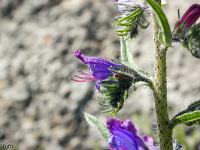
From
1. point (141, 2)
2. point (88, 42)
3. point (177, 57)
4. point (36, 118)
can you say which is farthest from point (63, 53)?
point (141, 2)

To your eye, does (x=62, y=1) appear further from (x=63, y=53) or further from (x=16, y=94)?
(x=16, y=94)

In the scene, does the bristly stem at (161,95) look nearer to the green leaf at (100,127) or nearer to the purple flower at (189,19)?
the purple flower at (189,19)

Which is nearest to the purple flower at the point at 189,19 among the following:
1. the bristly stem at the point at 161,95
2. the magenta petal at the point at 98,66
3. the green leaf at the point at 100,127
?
the bristly stem at the point at 161,95

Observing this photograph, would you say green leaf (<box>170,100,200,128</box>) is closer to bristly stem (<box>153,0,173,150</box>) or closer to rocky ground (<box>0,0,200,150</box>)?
bristly stem (<box>153,0,173,150</box>)

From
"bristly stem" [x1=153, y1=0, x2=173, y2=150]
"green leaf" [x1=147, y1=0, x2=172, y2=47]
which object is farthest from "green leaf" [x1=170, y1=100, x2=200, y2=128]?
"green leaf" [x1=147, y1=0, x2=172, y2=47]

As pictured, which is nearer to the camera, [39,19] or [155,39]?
[155,39]
